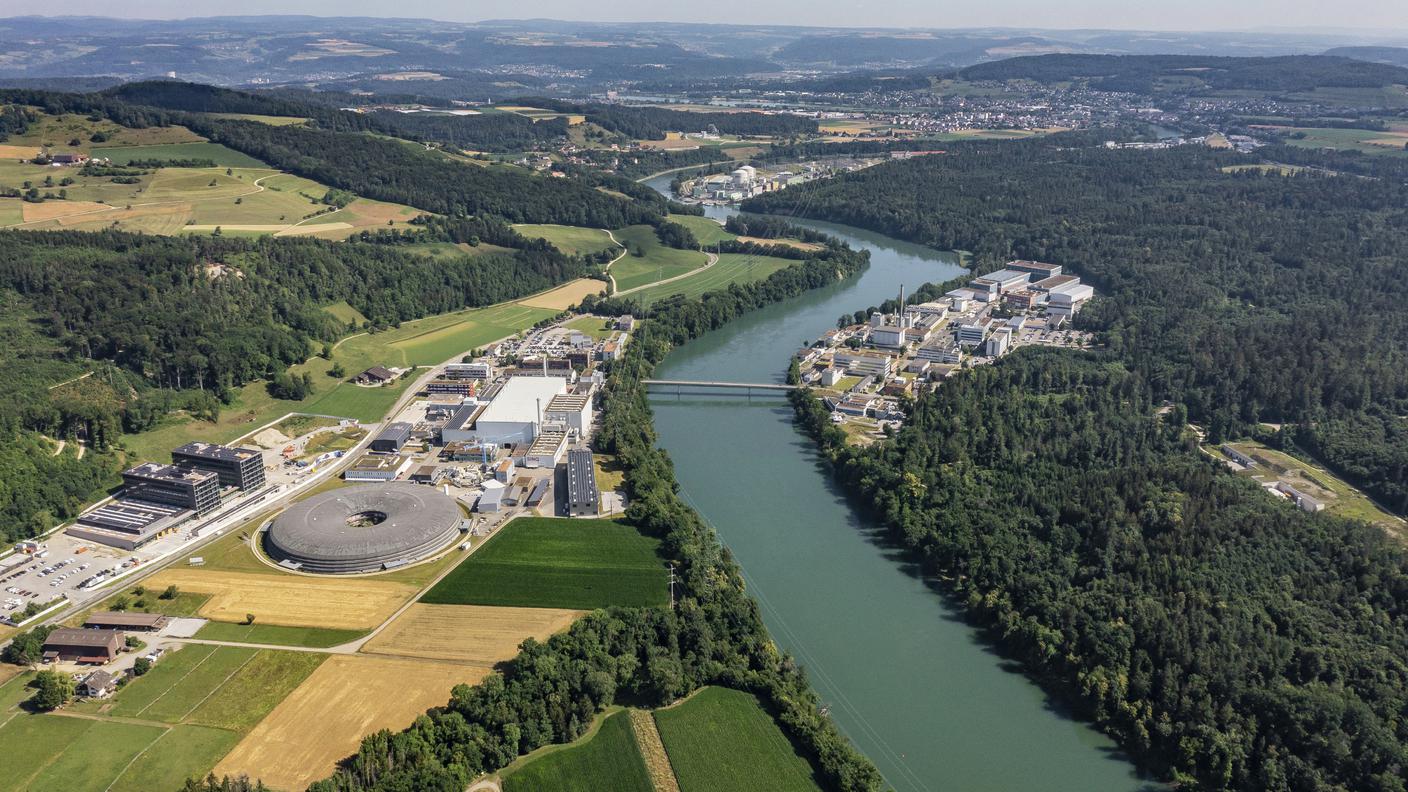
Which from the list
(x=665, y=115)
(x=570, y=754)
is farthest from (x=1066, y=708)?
(x=665, y=115)

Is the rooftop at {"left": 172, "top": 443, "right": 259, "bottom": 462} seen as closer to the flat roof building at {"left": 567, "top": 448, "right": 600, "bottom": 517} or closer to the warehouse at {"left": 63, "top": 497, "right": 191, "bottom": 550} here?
the warehouse at {"left": 63, "top": 497, "right": 191, "bottom": 550}

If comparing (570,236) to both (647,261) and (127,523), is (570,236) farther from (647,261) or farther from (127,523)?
(127,523)

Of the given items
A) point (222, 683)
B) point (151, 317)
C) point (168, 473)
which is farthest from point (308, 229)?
point (222, 683)

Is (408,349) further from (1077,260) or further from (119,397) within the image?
(1077,260)

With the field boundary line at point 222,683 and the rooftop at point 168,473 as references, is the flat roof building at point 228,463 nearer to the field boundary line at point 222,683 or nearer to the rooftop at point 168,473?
the rooftop at point 168,473

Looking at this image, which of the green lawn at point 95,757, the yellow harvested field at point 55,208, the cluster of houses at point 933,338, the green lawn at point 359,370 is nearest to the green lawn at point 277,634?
the green lawn at point 95,757
